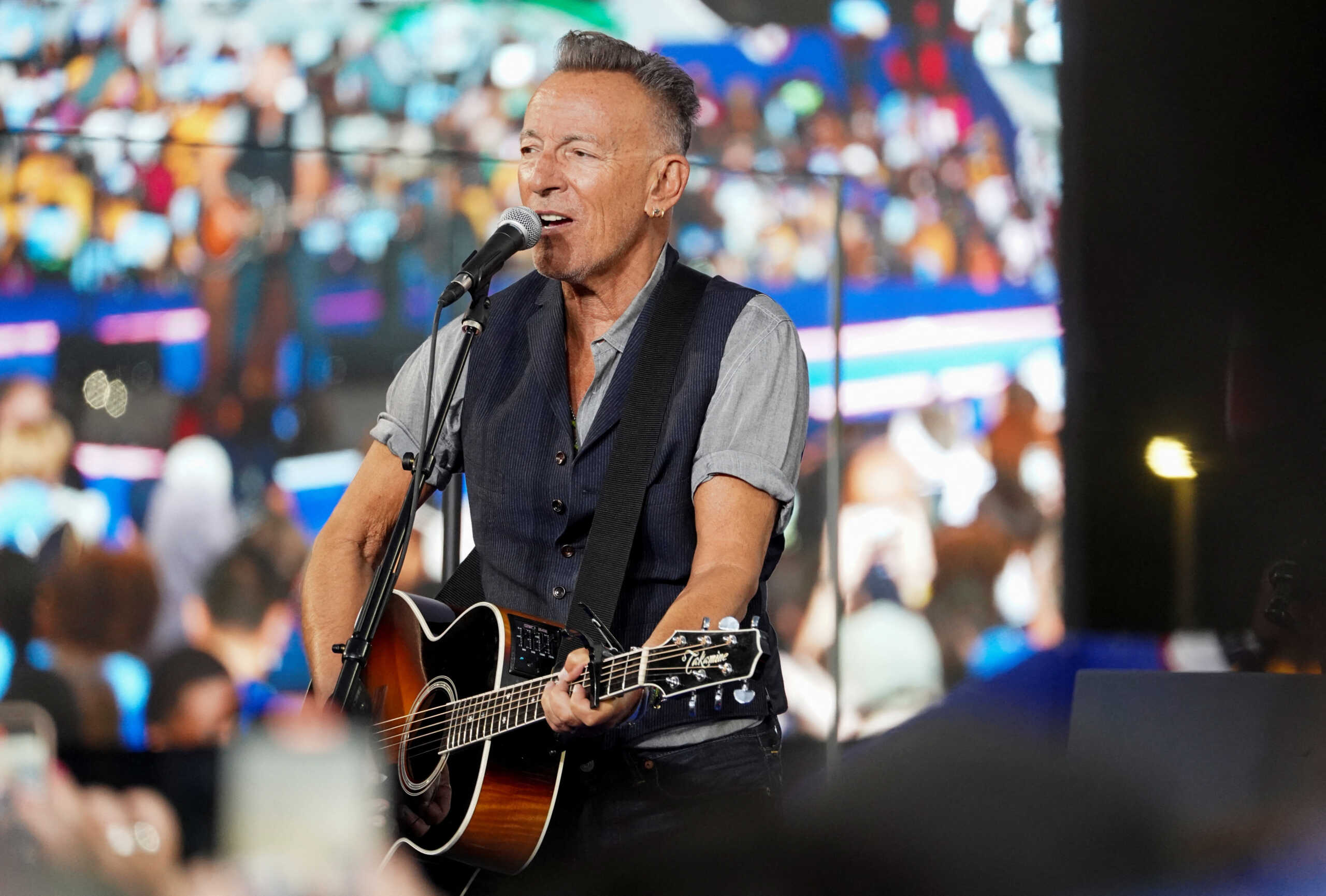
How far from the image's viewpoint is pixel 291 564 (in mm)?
4082

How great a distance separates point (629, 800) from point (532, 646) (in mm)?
287

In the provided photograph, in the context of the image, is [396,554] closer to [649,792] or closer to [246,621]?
[649,792]

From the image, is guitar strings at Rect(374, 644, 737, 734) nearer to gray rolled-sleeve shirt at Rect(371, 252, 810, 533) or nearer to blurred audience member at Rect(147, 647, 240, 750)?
gray rolled-sleeve shirt at Rect(371, 252, 810, 533)

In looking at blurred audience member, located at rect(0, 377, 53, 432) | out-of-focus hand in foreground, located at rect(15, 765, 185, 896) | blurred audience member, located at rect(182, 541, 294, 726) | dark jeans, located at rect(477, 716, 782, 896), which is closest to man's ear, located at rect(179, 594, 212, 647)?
blurred audience member, located at rect(182, 541, 294, 726)

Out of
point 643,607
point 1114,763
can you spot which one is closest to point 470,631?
point 643,607

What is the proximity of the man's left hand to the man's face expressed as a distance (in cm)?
72

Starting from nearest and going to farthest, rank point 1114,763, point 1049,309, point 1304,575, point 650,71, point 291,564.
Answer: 1. point 650,71
2. point 1114,763
3. point 1304,575
4. point 291,564
5. point 1049,309

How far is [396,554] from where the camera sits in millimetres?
1822

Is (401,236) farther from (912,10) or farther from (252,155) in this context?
(912,10)

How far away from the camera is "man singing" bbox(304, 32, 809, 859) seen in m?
1.92

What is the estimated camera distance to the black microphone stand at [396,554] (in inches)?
70.6

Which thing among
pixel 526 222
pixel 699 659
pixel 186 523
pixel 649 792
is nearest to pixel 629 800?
pixel 649 792

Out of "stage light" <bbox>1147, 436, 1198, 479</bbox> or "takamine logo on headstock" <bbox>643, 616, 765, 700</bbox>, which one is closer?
"takamine logo on headstock" <bbox>643, 616, 765, 700</bbox>

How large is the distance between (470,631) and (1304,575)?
2.87 metres
